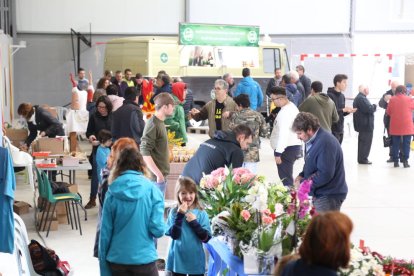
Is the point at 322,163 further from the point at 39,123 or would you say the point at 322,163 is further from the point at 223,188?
the point at 39,123

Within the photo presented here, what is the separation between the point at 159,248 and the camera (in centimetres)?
840

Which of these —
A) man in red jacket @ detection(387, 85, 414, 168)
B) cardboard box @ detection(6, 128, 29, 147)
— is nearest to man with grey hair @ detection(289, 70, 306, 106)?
man in red jacket @ detection(387, 85, 414, 168)

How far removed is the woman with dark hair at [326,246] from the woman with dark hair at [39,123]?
8.84 meters

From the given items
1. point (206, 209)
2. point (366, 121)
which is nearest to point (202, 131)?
point (366, 121)

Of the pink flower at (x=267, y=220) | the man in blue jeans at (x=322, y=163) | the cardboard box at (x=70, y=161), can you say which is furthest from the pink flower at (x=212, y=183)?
the cardboard box at (x=70, y=161)

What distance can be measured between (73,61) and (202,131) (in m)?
8.26

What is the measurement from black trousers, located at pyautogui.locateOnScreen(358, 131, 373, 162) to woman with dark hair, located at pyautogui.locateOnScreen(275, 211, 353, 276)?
11277mm

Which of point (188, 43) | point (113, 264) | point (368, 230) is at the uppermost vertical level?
point (188, 43)

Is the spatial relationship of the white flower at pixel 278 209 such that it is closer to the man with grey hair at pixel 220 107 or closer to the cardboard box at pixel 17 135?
the man with grey hair at pixel 220 107

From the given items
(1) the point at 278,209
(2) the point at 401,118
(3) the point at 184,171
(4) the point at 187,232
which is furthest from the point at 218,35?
(1) the point at 278,209

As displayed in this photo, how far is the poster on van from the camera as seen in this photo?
19641mm

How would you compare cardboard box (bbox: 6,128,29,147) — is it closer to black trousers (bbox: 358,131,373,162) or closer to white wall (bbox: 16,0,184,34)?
black trousers (bbox: 358,131,373,162)

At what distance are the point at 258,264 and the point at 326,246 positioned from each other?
1842 millimetres

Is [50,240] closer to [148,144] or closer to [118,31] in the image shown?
[148,144]
